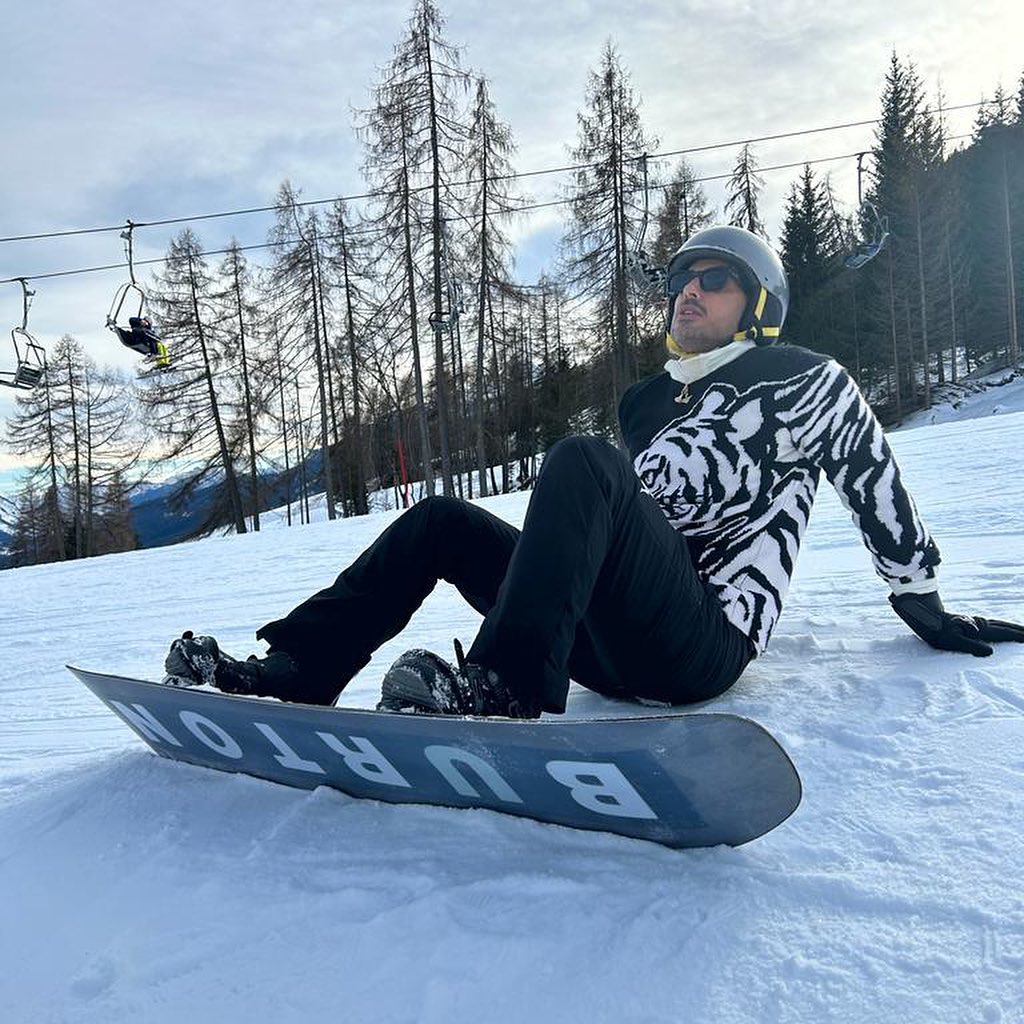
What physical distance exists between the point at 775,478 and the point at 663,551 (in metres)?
0.61

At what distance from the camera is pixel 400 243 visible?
53.1ft

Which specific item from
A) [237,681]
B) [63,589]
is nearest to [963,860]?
[237,681]

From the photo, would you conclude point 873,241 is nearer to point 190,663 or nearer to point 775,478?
point 775,478

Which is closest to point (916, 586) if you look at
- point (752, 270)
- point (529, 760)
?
point (752, 270)

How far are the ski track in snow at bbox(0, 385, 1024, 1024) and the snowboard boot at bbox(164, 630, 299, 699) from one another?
8.2 inches

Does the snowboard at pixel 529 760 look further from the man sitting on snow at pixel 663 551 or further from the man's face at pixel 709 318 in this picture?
the man's face at pixel 709 318

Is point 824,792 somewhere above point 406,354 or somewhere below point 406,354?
below

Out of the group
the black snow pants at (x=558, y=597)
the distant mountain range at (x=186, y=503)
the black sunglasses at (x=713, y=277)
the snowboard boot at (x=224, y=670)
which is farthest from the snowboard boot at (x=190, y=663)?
the distant mountain range at (x=186, y=503)

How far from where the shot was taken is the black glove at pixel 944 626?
7.00 ft

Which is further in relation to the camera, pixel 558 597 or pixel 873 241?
pixel 873 241

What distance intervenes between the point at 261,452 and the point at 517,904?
80.3 feet

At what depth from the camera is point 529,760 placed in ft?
4.16

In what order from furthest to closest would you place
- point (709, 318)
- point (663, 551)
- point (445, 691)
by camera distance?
1. point (709, 318)
2. point (663, 551)
3. point (445, 691)

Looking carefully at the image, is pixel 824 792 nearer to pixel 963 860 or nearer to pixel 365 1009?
pixel 963 860
